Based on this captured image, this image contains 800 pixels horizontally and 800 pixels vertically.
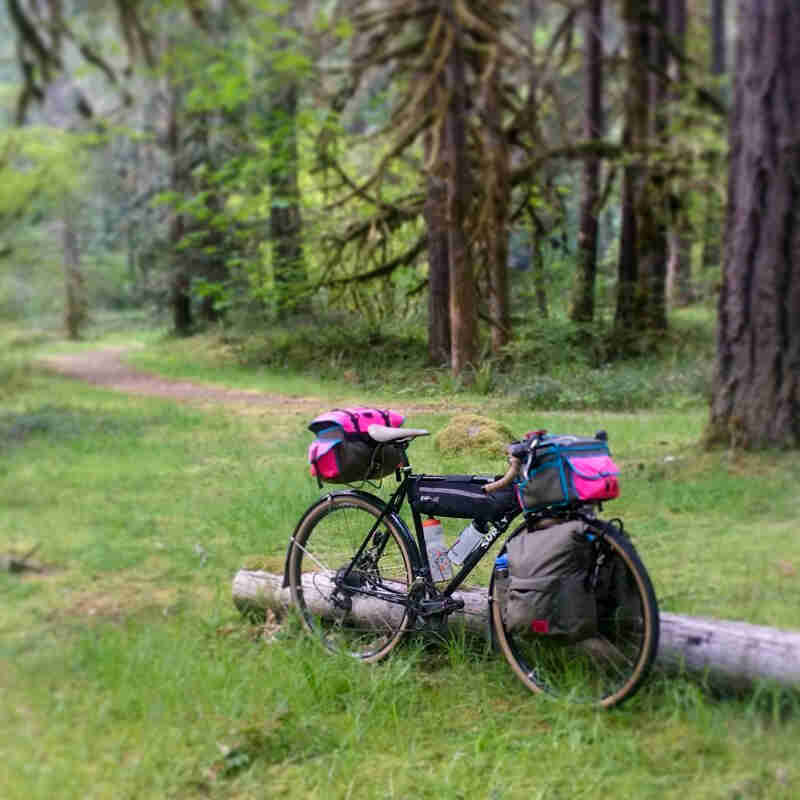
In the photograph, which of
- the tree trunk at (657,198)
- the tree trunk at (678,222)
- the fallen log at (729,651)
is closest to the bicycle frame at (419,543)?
the fallen log at (729,651)

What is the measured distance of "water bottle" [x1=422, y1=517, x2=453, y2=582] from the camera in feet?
11.8

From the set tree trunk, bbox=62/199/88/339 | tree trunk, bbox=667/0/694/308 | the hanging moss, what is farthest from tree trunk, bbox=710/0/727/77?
tree trunk, bbox=62/199/88/339

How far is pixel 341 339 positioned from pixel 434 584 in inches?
45.6

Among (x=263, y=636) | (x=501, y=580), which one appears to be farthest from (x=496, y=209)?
(x=263, y=636)

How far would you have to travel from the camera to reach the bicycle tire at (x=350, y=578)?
11.9 ft

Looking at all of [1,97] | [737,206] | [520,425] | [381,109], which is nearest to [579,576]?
[520,425]

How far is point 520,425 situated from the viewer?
12.1ft

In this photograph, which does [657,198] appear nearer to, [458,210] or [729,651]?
[458,210]

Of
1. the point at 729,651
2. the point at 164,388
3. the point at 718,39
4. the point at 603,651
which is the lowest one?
the point at 603,651

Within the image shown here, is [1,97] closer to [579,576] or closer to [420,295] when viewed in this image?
[420,295]

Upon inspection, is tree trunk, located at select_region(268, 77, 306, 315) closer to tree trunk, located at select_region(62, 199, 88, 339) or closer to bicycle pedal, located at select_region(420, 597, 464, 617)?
tree trunk, located at select_region(62, 199, 88, 339)

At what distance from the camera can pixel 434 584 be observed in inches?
140

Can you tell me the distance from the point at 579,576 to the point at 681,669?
0.47 meters

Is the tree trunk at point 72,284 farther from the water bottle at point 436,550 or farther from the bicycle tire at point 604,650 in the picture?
the bicycle tire at point 604,650
